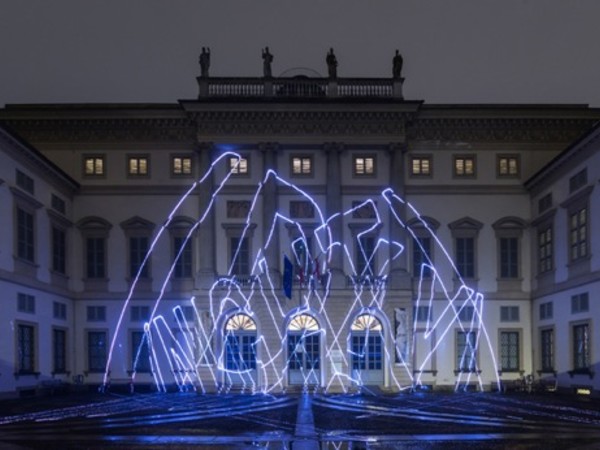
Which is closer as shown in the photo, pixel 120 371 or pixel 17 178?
pixel 17 178

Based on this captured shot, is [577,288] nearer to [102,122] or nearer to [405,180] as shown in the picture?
[405,180]

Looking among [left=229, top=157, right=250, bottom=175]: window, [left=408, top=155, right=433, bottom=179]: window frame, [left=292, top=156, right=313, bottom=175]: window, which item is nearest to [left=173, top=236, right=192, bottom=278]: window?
[left=229, top=157, right=250, bottom=175]: window

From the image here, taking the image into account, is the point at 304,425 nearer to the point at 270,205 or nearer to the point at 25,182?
the point at 25,182

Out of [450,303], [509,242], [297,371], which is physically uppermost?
[509,242]

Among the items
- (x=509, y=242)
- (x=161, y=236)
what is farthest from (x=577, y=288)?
(x=161, y=236)

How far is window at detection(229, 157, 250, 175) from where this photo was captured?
43875mm

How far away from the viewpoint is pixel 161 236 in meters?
44.1

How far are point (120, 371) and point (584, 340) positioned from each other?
2101 centimetres

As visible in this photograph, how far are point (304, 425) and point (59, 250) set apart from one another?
79.5 feet

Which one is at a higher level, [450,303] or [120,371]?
[450,303]

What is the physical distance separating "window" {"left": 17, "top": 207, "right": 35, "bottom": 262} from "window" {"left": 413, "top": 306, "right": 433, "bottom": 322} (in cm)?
1759

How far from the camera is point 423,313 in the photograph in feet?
143

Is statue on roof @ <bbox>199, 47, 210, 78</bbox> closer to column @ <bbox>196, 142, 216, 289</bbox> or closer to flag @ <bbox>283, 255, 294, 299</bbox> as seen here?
column @ <bbox>196, 142, 216, 289</bbox>

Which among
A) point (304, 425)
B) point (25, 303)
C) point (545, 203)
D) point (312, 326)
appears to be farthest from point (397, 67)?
point (304, 425)
